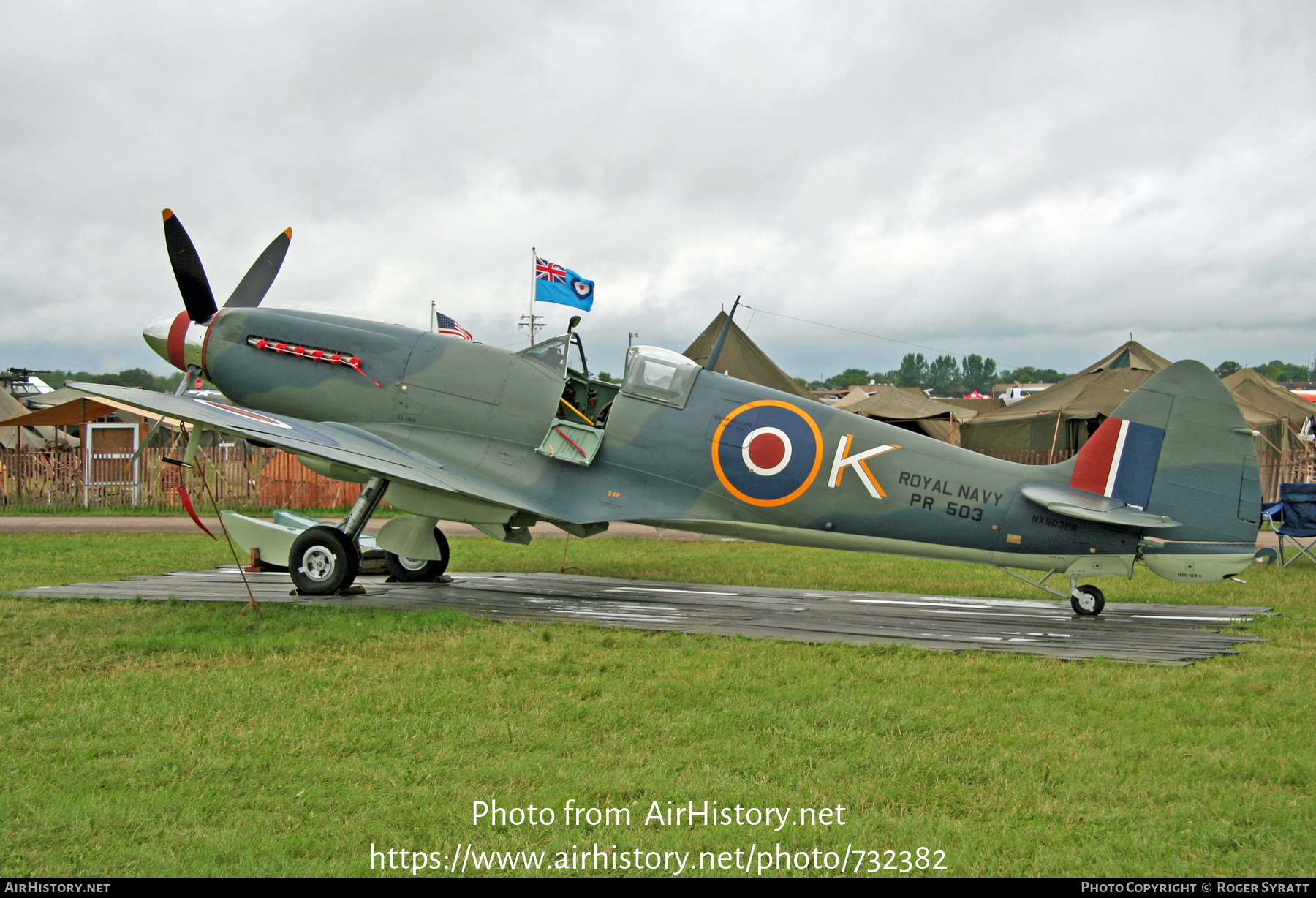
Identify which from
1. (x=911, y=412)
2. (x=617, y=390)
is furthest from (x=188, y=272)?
(x=911, y=412)

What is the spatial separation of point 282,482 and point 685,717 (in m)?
20.0

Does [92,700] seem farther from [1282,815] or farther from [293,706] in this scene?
[1282,815]

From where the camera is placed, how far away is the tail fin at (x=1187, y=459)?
8.02 meters

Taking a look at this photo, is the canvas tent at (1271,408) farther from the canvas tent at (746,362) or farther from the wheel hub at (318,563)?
the wheel hub at (318,563)

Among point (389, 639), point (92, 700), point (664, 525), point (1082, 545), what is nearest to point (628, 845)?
point (92, 700)

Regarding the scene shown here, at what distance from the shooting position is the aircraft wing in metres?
7.67

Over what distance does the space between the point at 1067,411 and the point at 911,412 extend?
5614 millimetres

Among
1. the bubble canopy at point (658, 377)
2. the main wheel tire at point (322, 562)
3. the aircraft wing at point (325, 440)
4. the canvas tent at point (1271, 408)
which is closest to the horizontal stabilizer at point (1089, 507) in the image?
the bubble canopy at point (658, 377)

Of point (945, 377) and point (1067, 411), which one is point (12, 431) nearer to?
point (1067, 411)

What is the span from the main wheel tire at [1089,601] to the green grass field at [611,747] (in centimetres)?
155

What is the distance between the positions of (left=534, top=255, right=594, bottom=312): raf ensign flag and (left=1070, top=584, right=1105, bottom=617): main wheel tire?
12.6 meters

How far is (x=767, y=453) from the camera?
8.70 meters

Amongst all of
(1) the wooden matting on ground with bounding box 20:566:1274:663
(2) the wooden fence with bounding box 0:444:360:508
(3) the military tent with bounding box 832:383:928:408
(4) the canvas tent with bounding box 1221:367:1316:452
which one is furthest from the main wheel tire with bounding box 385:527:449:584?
(4) the canvas tent with bounding box 1221:367:1316:452

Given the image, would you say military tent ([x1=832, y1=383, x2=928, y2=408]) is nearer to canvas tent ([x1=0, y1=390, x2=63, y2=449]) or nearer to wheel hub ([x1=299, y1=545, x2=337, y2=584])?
wheel hub ([x1=299, y1=545, x2=337, y2=584])
